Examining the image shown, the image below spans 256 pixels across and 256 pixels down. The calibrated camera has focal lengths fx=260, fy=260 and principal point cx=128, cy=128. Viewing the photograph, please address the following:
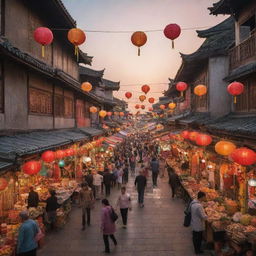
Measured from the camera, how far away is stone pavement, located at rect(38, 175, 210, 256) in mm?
8867

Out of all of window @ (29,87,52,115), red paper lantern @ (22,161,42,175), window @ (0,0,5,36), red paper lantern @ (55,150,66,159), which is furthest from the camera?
red paper lantern @ (55,150,66,159)

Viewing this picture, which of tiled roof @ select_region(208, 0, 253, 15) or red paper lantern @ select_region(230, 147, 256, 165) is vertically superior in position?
tiled roof @ select_region(208, 0, 253, 15)

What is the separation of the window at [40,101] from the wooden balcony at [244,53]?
1029 cm

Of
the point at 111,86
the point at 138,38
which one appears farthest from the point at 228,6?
the point at 111,86

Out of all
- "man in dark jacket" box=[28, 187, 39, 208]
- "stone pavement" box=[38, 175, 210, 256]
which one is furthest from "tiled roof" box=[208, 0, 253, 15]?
"man in dark jacket" box=[28, 187, 39, 208]

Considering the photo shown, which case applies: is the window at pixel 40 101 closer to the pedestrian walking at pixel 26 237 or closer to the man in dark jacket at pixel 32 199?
the man in dark jacket at pixel 32 199

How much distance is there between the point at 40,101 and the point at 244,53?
1051 centimetres

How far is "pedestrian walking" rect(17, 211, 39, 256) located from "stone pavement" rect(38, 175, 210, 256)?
203 centimetres

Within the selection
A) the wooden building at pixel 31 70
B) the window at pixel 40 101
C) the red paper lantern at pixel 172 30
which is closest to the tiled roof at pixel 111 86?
the wooden building at pixel 31 70

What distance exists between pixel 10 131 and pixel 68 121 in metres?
8.69

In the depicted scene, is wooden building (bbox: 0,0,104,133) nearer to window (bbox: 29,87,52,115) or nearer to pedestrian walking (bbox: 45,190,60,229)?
window (bbox: 29,87,52,115)

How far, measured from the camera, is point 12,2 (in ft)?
37.4

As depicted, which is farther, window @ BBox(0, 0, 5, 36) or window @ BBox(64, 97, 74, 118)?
window @ BBox(64, 97, 74, 118)

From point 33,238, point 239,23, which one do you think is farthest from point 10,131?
point 239,23
